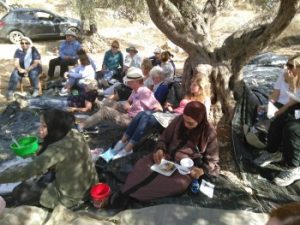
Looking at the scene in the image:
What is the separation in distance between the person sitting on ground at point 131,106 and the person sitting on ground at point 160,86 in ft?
1.30

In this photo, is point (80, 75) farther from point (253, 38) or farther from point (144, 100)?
point (253, 38)

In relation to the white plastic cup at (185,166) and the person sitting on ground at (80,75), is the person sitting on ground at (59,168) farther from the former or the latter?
the person sitting on ground at (80,75)

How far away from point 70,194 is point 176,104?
2.52 meters

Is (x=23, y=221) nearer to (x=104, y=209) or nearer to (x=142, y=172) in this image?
(x=104, y=209)

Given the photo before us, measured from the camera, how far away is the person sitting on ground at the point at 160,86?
6.29 meters

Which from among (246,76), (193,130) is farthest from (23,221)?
(246,76)

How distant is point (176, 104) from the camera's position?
20.1 ft

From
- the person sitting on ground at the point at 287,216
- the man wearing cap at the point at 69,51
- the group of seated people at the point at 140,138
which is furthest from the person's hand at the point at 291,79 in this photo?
the man wearing cap at the point at 69,51

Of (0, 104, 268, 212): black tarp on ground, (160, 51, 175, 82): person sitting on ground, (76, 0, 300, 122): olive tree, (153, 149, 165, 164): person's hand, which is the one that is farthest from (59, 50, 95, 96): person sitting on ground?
(153, 149, 165, 164): person's hand

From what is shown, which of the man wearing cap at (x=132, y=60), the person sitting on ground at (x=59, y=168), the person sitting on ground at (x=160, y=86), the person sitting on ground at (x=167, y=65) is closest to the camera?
the person sitting on ground at (x=59, y=168)

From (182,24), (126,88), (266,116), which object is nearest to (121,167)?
(266,116)

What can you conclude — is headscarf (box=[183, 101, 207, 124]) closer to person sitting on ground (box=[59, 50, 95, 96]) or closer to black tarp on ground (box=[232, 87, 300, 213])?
black tarp on ground (box=[232, 87, 300, 213])

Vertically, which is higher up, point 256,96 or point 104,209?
point 256,96

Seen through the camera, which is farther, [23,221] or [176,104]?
[176,104]
